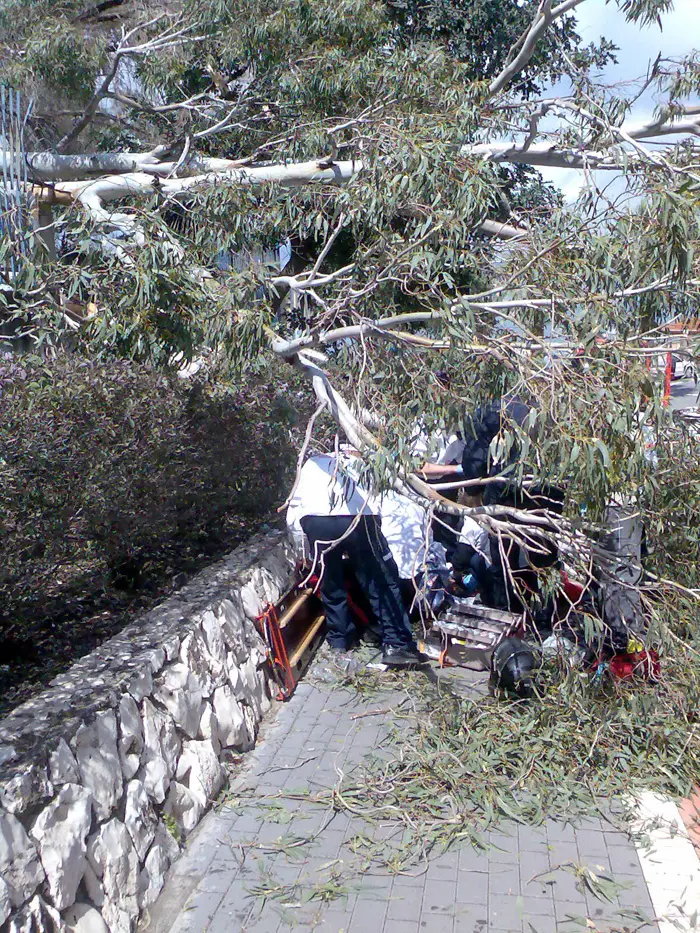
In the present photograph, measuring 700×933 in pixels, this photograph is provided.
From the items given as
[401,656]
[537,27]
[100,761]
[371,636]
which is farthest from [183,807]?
[537,27]

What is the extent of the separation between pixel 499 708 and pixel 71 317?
12.3ft

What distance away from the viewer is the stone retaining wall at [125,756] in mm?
3205

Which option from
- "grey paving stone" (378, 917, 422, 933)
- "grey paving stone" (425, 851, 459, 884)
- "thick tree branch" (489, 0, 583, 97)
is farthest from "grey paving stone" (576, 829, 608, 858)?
"thick tree branch" (489, 0, 583, 97)

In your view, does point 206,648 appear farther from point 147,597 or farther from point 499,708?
point 499,708

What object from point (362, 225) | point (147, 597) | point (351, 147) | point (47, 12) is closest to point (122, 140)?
point (47, 12)

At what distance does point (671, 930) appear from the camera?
12.4ft

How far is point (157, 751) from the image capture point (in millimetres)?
4309

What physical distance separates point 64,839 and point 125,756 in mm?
→ 675

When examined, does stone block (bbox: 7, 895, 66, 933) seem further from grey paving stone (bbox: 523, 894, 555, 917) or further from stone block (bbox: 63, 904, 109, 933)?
grey paving stone (bbox: 523, 894, 555, 917)

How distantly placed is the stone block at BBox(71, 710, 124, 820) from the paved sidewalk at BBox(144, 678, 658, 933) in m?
0.60

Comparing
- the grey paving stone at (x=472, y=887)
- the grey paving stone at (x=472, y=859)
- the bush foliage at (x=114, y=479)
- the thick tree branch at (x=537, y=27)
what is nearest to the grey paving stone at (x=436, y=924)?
the grey paving stone at (x=472, y=887)

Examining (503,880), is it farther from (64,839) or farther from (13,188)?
Result: (13,188)

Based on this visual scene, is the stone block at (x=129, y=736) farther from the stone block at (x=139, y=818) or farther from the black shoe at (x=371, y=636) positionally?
the black shoe at (x=371, y=636)

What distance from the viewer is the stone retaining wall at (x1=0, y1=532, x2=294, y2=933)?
10.5ft
